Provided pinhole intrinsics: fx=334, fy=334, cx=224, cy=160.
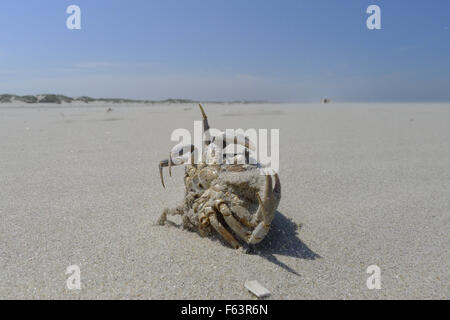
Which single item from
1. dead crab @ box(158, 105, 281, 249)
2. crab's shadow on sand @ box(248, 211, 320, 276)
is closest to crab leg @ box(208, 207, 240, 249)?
dead crab @ box(158, 105, 281, 249)

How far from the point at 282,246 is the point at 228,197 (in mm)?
524

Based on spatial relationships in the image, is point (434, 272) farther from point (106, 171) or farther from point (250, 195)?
point (106, 171)

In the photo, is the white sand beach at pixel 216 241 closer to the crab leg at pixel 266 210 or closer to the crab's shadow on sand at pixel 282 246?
the crab's shadow on sand at pixel 282 246

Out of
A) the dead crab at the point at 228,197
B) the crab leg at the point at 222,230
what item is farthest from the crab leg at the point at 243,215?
the crab leg at the point at 222,230

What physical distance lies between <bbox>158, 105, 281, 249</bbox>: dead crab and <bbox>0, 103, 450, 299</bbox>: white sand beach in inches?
5.3

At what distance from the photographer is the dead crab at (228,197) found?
2.17 metres

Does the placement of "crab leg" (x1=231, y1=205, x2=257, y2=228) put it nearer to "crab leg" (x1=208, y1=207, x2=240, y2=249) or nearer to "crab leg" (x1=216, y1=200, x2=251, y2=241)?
"crab leg" (x1=216, y1=200, x2=251, y2=241)

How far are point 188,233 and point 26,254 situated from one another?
3.68 feet

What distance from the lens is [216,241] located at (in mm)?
2412

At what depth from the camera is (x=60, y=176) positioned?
4.18m

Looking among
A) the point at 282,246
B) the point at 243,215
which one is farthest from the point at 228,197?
the point at 282,246

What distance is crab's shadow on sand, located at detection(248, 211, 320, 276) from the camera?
2.24 meters

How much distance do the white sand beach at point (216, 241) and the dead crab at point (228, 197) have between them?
0.44 ft
